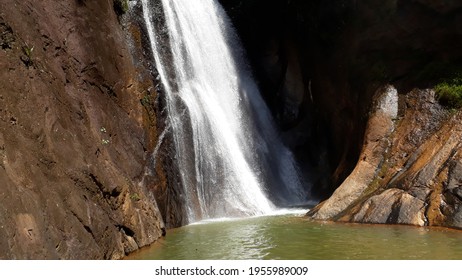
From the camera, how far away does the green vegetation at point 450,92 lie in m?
16.7

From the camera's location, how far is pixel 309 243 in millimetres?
11625

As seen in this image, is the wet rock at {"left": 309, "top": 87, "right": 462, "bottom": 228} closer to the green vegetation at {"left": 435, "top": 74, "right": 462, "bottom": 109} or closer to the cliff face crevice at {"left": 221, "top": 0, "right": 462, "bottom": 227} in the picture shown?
the cliff face crevice at {"left": 221, "top": 0, "right": 462, "bottom": 227}

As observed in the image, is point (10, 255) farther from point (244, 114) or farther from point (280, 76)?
point (280, 76)

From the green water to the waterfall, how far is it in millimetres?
4652

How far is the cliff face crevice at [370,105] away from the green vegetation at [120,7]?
9095 mm

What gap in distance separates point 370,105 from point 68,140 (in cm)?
1224

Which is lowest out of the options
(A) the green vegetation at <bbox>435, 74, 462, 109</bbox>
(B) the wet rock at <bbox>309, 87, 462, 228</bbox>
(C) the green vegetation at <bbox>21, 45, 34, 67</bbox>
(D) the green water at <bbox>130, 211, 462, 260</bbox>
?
(D) the green water at <bbox>130, 211, 462, 260</bbox>

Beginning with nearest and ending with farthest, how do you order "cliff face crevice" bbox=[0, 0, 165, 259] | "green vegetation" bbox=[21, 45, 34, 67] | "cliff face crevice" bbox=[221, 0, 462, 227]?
"cliff face crevice" bbox=[0, 0, 165, 259], "green vegetation" bbox=[21, 45, 34, 67], "cliff face crevice" bbox=[221, 0, 462, 227]

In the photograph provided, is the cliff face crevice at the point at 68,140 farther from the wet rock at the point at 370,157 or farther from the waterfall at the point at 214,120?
the wet rock at the point at 370,157

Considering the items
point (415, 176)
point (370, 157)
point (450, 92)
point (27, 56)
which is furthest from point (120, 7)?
point (415, 176)

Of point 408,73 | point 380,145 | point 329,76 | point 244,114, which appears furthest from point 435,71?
point 244,114

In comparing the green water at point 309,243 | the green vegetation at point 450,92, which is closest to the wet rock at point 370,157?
the green water at point 309,243

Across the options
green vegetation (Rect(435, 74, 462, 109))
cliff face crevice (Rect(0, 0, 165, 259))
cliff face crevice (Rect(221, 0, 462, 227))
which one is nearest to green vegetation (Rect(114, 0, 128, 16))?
cliff face crevice (Rect(0, 0, 165, 259))

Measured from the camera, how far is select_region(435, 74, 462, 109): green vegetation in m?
16.7
